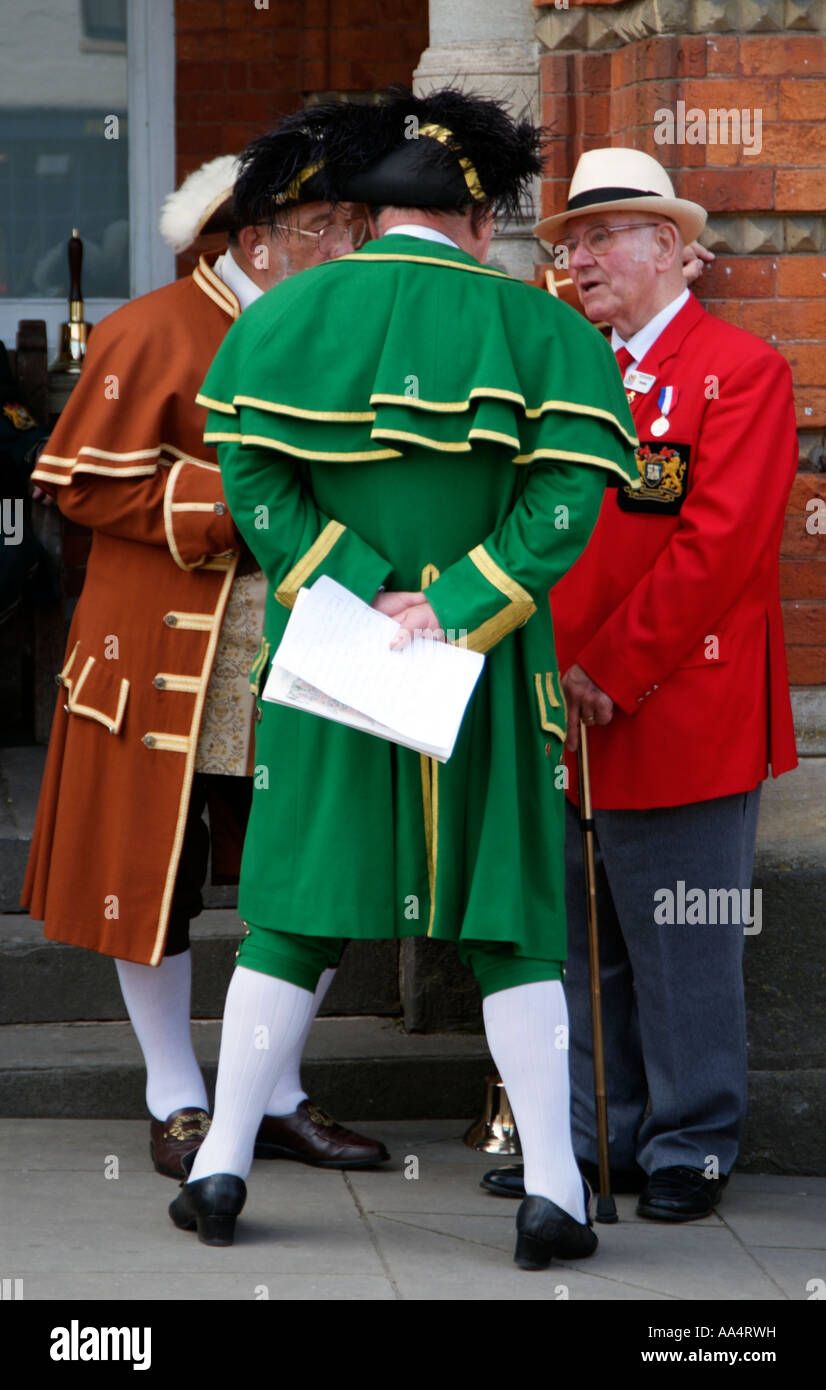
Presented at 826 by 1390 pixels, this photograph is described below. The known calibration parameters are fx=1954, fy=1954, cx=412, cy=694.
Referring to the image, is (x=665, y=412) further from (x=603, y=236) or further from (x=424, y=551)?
(x=424, y=551)

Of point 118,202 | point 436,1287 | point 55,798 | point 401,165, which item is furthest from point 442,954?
point 118,202

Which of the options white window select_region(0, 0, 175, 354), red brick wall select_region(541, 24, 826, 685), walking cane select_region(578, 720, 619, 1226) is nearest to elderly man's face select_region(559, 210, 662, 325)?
red brick wall select_region(541, 24, 826, 685)

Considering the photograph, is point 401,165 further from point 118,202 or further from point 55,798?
point 118,202

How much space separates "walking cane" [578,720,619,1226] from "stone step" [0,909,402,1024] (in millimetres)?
1196

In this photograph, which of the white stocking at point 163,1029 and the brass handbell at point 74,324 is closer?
the white stocking at point 163,1029

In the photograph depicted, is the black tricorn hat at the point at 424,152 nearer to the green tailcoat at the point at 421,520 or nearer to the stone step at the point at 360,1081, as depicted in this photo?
the green tailcoat at the point at 421,520

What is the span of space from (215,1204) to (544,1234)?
577mm

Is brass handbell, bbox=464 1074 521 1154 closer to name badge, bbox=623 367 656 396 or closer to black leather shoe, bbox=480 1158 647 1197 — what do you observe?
black leather shoe, bbox=480 1158 647 1197

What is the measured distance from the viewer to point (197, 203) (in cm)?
408

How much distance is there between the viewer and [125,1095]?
450 centimetres

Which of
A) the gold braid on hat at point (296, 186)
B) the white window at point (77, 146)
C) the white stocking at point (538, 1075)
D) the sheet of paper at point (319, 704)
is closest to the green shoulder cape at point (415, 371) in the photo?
the gold braid on hat at point (296, 186)

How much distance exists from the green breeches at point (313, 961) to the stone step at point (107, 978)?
1.46m

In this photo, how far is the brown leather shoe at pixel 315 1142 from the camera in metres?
4.11

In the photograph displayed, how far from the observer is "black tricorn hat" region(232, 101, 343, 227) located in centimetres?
349
